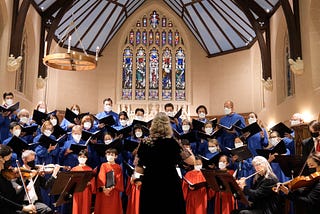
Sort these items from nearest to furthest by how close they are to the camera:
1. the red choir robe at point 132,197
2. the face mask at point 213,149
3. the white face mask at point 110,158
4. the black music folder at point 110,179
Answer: the black music folder at point 110,179, the white face mask at point 110,158, the red choir robe at point 132,197, the face mask at point 213,149

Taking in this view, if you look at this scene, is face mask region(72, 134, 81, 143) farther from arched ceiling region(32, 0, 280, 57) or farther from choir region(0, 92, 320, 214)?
arched ceiling region(32, 0, 280, 57)

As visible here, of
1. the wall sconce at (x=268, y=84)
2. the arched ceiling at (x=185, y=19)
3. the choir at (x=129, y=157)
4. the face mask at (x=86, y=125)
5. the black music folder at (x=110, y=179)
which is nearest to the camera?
the choir at (x=129, y=157)

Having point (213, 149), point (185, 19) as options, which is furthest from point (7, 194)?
point (185, 19)

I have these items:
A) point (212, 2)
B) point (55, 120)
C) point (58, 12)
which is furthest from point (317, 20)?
point (58, 12)

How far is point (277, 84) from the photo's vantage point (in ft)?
35.4

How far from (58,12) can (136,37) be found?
459 centimetres

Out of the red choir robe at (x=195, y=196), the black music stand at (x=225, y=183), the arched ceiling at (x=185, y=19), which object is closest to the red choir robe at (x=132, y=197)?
the red choir robe at (x=195, y=196)

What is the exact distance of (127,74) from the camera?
15234mm

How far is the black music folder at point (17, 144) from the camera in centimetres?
519

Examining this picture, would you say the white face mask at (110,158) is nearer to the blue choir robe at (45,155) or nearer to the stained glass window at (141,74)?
the blue choir robe at (45,155)

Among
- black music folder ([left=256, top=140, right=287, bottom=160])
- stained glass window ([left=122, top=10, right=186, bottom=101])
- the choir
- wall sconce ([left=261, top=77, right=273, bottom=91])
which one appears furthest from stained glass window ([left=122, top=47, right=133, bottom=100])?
black music folder ([left=256, top=140, right=287, bottom=160])

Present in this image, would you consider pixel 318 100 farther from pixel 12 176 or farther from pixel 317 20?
pixel 12 176

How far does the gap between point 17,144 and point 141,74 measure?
1023 centimetres

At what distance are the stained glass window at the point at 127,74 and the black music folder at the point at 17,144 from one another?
9.76m
